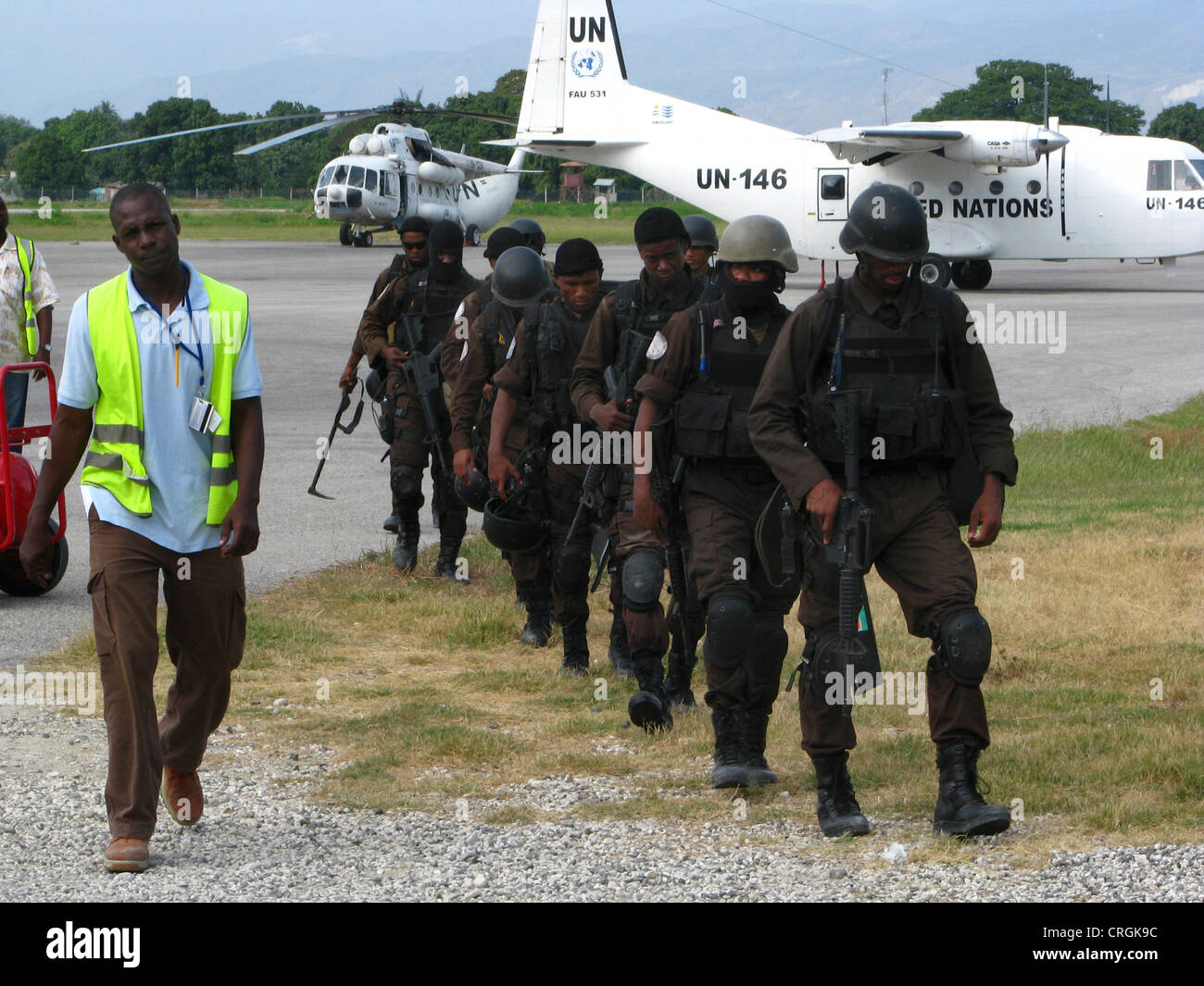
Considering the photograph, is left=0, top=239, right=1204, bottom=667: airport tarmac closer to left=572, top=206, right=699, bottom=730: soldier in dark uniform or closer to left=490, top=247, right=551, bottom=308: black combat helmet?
left=490, top=247, right=551, bottom=308: black combat helmet

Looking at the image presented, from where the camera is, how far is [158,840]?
524cm

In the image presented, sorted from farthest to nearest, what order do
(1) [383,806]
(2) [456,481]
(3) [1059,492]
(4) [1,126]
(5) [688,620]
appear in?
1. (4) [1,126]
2. (3) [1059,492]
3. (2) [456,481]
4. (5) [688,620]
5. (1) [383,806]

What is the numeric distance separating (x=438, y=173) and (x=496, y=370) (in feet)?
130

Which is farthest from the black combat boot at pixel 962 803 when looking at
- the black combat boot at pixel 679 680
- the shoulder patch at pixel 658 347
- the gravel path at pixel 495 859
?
the black combat boot at pixel 679 680

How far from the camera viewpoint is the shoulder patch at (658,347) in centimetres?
605

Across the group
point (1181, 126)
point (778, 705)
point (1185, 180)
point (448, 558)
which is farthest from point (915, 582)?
point (1181, 126)

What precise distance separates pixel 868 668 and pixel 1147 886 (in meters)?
1.08

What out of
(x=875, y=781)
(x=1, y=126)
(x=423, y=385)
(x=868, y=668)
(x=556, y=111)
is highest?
(x=1, y=126)

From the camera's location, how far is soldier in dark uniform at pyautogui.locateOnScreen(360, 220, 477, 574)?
973cm

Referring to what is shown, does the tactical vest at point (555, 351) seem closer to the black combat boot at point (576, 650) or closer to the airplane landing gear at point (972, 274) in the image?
the black combat boot at point (576, 650)

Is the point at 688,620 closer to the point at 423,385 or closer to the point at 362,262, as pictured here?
the point at 423,385

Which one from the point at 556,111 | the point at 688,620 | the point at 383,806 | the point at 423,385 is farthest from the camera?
the point at 556,111

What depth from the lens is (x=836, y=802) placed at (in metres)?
5.28

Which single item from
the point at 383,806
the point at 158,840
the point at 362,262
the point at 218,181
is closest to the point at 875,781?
the point at 383,806
